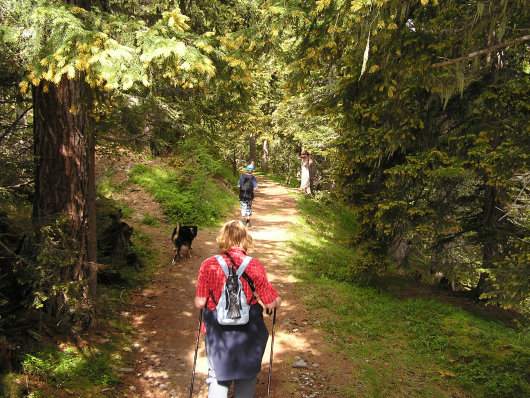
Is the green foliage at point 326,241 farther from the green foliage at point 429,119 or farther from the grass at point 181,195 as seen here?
the grass at point 181,195

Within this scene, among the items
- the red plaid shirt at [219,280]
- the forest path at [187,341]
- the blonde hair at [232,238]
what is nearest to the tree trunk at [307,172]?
the forest path at [187,341]

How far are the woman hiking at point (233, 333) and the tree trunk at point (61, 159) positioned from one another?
3.09 metres

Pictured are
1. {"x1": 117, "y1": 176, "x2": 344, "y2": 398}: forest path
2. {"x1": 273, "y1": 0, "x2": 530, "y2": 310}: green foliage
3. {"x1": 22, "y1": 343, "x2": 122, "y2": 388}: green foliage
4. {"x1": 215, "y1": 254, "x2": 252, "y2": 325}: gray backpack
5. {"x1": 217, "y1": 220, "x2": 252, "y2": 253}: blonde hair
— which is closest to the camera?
{"x1": 215, "y1": 254, "x2": 252, "y2": 325}: gray backpack

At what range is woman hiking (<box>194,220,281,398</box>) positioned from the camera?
10.4 feet

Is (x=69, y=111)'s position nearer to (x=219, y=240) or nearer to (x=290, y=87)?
(x=219, y=240)

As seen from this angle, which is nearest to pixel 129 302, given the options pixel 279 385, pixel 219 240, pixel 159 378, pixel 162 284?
pixel 162 284

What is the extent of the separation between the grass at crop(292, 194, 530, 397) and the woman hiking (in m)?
2.66

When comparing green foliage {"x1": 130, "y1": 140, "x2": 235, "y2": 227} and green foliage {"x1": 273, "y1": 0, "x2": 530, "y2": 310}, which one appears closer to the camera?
green foliage {"x1": 273, "y1": 0, "x2": 530, "y2": 310}

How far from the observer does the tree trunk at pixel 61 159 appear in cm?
511

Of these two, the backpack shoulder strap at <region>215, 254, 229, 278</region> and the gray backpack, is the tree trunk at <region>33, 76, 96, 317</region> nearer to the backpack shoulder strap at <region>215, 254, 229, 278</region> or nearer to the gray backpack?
the backpack shoulder strap at <region>215, 254, 229, 278</region>

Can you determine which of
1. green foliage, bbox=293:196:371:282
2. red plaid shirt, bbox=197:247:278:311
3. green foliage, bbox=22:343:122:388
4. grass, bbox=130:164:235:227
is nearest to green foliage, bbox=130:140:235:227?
grass, bbox=130:164:235:227

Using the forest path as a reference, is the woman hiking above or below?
above

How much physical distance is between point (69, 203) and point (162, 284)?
3.55m

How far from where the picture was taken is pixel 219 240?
3518mm
